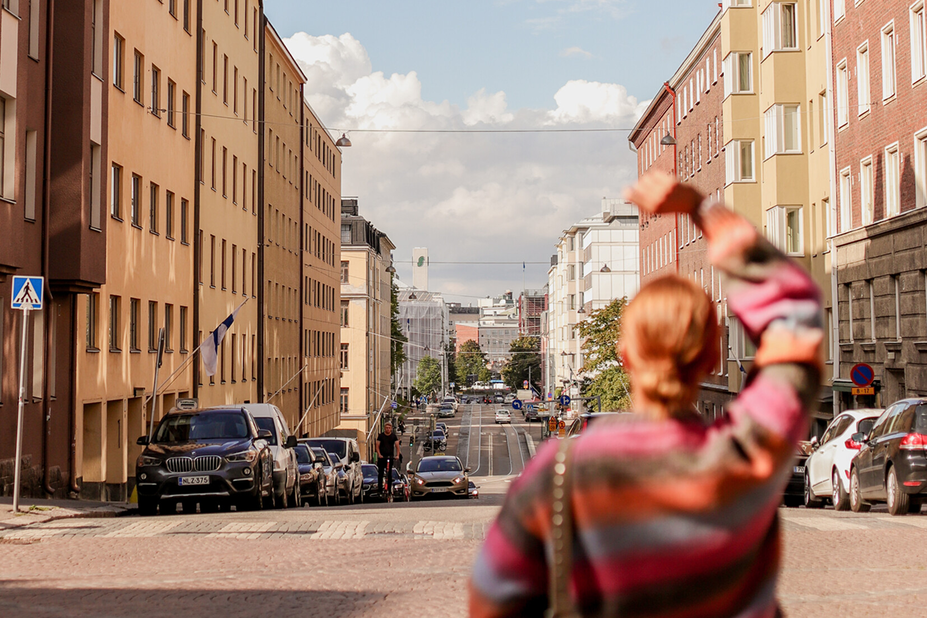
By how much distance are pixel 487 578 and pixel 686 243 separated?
2491 inches

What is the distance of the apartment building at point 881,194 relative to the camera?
3017 cm

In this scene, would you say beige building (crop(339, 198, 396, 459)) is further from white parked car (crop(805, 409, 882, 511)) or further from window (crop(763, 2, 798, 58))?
white parked car (crop(805, 409, 882, 511))

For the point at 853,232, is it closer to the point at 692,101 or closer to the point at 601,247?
the point at 692,101

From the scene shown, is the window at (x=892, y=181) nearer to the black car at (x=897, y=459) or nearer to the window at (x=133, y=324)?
the black car at (x=897, y=459)

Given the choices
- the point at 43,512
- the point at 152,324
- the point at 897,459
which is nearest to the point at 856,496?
the point at 897,459

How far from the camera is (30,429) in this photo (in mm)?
23375

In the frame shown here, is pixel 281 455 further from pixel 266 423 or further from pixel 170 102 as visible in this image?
pixel 170 102

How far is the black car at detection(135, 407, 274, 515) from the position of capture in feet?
64.0

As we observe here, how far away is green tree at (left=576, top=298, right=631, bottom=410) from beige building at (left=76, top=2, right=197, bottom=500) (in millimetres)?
33001

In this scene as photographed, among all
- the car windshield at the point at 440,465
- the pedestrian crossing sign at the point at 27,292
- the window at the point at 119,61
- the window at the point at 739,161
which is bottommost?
the car windshield at the point at 440,465

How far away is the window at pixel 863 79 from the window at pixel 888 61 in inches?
54.1

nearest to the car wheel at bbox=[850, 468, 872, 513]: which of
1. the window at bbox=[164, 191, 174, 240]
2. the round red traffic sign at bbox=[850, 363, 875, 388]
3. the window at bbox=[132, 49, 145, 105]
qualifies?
the round red traffic sign at bbox=[850, 363, 875, 388]

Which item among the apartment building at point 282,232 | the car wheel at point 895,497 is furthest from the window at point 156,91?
the car wheel at point 895,497

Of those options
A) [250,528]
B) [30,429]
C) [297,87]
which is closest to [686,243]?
[297,87]
